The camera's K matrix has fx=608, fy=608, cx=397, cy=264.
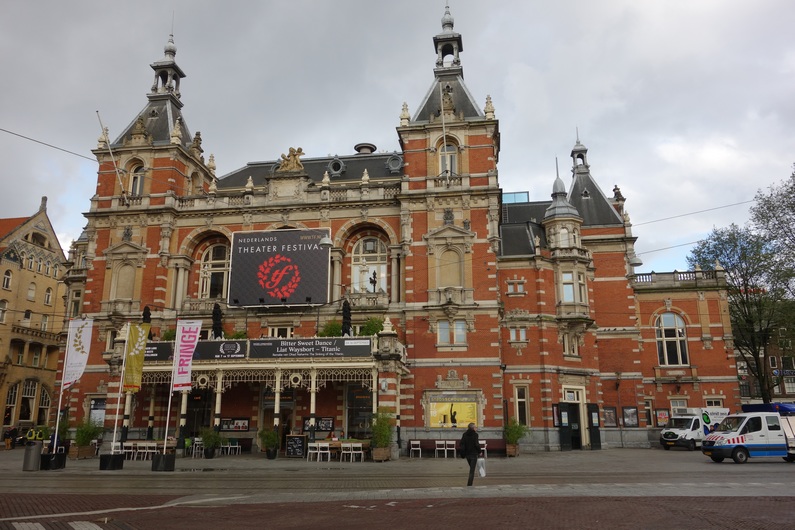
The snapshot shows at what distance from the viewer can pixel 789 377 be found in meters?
58.2

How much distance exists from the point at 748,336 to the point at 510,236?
69.1ft

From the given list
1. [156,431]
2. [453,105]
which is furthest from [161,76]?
[156,431]

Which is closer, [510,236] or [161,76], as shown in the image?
[510,236]

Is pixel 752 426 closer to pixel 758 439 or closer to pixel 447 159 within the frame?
pixel 758 439

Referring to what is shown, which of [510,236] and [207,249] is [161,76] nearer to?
[207,249]

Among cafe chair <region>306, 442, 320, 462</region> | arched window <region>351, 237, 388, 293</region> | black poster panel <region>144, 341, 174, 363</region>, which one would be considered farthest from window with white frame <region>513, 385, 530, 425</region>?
black poster panel <region>144, 341, 174, 363</region>

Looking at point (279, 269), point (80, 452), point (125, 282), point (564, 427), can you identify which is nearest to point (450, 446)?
point (564, 427)

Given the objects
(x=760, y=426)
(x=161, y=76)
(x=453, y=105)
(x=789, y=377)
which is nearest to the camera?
(x=760, y=426)

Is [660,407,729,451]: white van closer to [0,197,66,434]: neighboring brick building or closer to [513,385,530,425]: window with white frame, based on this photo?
[513,385,530,425]: window with white frame

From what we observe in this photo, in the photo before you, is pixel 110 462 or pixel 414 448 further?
pixel 414 448

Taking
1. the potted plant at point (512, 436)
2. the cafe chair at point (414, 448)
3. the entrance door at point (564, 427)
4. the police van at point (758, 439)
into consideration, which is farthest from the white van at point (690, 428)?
the cafe chair at point (414, 448)

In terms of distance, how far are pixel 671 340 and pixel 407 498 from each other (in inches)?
1327

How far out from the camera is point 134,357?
24.9 metres

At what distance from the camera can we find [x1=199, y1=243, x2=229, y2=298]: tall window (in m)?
38.2
